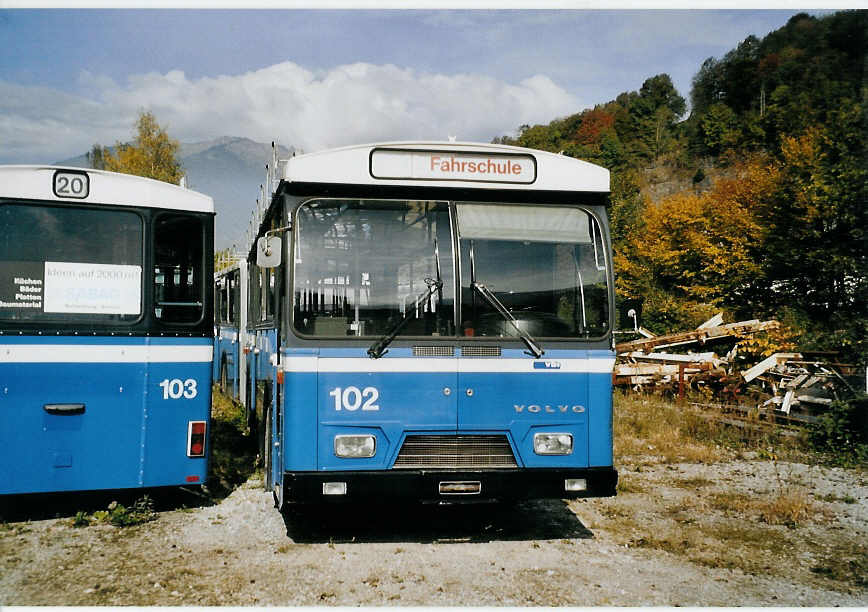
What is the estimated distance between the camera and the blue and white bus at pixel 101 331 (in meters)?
7.35

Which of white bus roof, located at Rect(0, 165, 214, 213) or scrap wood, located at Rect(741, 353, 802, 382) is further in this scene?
scrap wood, located at Rect(741, 353, 802, 382)

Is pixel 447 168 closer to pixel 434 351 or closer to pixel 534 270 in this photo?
pixel 534 270

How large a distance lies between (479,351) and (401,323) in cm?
71

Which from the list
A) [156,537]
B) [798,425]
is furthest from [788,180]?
[156,537]

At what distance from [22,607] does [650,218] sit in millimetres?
44604

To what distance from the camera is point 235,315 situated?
15688 millimetres

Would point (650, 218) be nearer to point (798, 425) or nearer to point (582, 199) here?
point (798, 425)

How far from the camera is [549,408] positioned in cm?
691

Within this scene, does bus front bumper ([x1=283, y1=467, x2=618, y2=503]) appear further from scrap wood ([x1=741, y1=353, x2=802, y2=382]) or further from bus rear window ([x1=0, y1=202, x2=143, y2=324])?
scrap wood ([x1=741, y1=353, x2=802, y2=382])

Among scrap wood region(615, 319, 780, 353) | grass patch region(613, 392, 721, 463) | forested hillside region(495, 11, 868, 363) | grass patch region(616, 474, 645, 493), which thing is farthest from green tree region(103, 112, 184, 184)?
grass patch region(616, 474, 645, 493)

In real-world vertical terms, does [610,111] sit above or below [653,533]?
above

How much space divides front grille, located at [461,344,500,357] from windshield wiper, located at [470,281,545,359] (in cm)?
24

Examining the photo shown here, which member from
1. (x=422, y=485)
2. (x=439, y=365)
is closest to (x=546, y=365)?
(x=439, y=365)

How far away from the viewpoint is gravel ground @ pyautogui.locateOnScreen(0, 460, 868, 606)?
19.2ft
